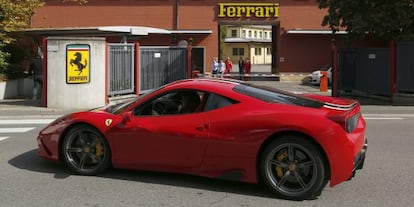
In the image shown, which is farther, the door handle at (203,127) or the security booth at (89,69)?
the security booth at (89,69)

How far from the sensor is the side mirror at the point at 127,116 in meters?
6.68

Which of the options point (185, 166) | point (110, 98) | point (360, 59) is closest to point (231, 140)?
point (185, 166)

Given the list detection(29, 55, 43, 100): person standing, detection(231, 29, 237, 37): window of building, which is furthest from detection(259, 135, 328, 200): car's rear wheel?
detection(231, 29, 237, 37): window of building

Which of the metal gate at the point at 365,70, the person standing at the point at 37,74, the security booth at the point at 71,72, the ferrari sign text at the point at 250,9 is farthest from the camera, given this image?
the ferrari sign text at the point at 250,9

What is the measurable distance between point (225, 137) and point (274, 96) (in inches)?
32.5

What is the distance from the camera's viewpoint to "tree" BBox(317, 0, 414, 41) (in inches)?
745

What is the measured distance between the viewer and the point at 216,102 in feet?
21.0

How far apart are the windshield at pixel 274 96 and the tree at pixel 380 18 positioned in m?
13.4

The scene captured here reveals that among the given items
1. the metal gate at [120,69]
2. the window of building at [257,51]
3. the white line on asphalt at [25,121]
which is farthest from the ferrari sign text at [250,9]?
the window of building at [257,51]

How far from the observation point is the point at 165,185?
6.54 metres

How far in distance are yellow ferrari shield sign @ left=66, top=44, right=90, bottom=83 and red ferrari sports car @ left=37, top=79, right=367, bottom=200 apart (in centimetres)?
894

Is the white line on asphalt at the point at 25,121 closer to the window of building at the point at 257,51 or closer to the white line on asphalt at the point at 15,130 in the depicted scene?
the white line on asphalt at the point at 15,130

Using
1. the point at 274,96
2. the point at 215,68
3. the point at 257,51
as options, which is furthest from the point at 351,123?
the point at 257,51

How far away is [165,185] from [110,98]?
10989mm
